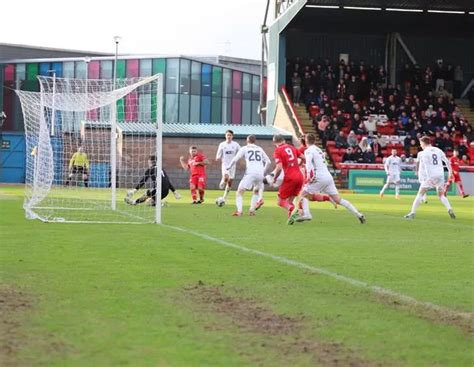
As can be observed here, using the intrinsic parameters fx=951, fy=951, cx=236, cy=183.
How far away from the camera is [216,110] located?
229 ft

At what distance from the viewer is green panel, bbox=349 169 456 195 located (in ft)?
150

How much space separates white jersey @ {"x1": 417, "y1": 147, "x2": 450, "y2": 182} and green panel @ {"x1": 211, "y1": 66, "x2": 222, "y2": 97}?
46899mm

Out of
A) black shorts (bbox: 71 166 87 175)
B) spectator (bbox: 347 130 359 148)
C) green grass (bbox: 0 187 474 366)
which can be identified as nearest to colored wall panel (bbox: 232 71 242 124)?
spectator (bbox: 347 130 359 148)

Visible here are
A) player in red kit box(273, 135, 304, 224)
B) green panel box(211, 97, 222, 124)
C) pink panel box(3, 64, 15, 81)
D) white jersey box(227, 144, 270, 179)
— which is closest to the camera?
player in red kit box(273, 135, 304, 224)

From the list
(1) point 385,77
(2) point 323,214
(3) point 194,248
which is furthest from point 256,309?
(1) point 385,77

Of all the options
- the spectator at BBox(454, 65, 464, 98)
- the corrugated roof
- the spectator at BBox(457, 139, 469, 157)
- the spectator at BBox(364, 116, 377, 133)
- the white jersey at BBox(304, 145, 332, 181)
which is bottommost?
the white jersey at BBox(304, 145, 332, 181)

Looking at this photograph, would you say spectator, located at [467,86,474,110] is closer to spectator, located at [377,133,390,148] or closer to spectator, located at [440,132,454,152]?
spectator, located at [440,132,454,152]

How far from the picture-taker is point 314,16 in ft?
180

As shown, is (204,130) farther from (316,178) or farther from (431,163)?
(316,178)

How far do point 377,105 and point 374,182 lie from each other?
8.92 m

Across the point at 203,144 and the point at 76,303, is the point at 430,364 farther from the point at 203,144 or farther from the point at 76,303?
the point at 203,144

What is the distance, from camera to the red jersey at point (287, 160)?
19.6 meters

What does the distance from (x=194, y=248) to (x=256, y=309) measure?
17.8 feet

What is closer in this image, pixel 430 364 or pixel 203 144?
pixel 430 364
